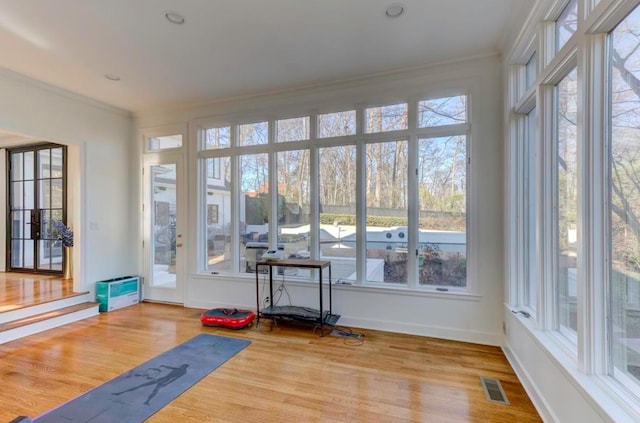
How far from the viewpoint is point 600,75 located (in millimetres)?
1585

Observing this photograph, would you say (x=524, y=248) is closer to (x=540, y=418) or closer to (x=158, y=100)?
(x=540, y=418)

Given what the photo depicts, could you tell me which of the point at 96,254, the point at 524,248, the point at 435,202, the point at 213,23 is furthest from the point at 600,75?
the point at 96,254

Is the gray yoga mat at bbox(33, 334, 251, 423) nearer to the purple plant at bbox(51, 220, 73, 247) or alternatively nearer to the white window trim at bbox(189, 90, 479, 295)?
the white window trim at bbox(189, 90, 479, 295)

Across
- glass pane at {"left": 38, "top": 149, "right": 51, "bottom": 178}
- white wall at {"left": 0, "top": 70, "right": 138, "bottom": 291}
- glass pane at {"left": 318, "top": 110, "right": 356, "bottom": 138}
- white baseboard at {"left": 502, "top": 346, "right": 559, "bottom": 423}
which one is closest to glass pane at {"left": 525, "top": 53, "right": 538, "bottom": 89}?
glass pane at {"left": 318, "top": 110, "right": 356, "bottom": 138}

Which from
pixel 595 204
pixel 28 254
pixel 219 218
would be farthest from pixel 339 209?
pixel 28 254

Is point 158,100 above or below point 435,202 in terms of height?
above

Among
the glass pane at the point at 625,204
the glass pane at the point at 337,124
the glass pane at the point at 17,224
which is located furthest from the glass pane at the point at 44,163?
the glass pane at the point at 625,204

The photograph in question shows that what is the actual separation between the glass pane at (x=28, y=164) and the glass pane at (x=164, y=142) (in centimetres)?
271

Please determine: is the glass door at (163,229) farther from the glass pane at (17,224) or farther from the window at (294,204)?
the glass pane at (17,224)

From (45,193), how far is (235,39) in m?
5.21

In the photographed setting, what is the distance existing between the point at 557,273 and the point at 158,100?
16.3 ft

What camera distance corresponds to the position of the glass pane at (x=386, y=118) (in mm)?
3664

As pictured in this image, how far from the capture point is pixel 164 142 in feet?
16.3

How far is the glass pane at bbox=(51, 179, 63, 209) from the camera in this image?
18.5 feet
